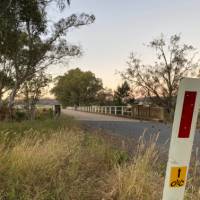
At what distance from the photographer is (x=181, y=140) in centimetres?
199

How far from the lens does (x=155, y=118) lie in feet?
86.9

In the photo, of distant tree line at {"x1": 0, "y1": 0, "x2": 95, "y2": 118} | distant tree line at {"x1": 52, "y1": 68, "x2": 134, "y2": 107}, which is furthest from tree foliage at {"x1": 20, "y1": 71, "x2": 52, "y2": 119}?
distant tree line at {"x1": 52, "y1": 68, "x2": 134, "y2": 107}

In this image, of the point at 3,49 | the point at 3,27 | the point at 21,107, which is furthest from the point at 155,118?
the point at 3,27

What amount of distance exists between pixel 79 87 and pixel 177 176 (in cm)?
8060

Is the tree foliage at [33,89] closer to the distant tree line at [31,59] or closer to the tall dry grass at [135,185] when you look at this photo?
the distant tree line at [31,59]

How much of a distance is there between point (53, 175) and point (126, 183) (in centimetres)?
101

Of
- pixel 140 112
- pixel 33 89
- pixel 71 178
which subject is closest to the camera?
pixel 71 178

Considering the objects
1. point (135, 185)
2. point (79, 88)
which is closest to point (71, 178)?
point (135, 185)

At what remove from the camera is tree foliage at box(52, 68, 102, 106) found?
82625mm

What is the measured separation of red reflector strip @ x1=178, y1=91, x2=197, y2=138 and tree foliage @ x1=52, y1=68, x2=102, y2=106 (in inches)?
3135

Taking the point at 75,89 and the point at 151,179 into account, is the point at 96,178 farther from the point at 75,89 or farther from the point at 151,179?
the point at 75,89

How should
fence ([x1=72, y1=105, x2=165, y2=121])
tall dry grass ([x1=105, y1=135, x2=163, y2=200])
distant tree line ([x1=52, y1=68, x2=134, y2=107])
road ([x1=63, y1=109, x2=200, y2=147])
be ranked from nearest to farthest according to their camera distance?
tall dry grass ([x1=105, y1=135, x2=163, y2=200]) < road ([x1=63, y1=109, x2=200, y2=147]) < fence ([x1=72, y1=105, x2=165, y2=121]) < distant tree line ([x1=52, y1=68, x2=134, y2=107])

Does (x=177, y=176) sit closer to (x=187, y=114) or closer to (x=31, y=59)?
(x=187, y=114)

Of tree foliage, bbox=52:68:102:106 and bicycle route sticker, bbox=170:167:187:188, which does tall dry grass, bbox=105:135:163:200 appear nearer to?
bicycle route sticker, bbox=170:167:187:188
